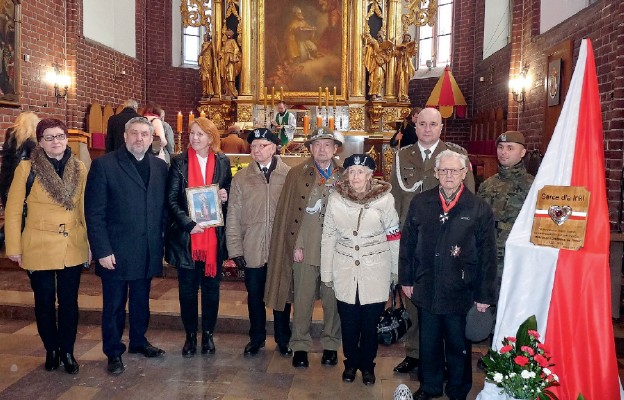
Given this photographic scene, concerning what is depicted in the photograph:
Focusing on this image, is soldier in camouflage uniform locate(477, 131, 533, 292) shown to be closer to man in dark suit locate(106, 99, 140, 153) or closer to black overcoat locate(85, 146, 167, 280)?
black overcoat locate(85, 146, 167, 280)

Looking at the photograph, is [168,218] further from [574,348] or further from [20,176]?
[574,348]

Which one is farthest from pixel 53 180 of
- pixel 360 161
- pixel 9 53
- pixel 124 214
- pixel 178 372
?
pixel 9 53

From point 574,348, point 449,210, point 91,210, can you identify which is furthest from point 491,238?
point 91,210

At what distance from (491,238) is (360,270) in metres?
0.83

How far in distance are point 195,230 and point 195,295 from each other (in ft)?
1.89

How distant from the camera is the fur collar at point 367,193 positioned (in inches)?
148

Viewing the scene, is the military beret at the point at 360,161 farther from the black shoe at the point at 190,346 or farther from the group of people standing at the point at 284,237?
the black shoe at the point at 190,346

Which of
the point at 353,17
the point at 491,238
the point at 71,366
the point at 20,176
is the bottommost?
the point at 71,366

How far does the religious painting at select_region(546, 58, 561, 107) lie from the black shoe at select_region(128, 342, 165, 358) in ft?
21.0

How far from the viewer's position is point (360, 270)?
3.79m

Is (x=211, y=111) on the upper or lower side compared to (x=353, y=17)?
lower

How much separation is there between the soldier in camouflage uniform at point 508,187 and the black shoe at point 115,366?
2.68 meters

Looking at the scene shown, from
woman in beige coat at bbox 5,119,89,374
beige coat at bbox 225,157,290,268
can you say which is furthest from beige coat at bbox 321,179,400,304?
woman in beige coat at bbox 5,119,89,374

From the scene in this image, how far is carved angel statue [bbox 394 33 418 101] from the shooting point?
37.8ft
